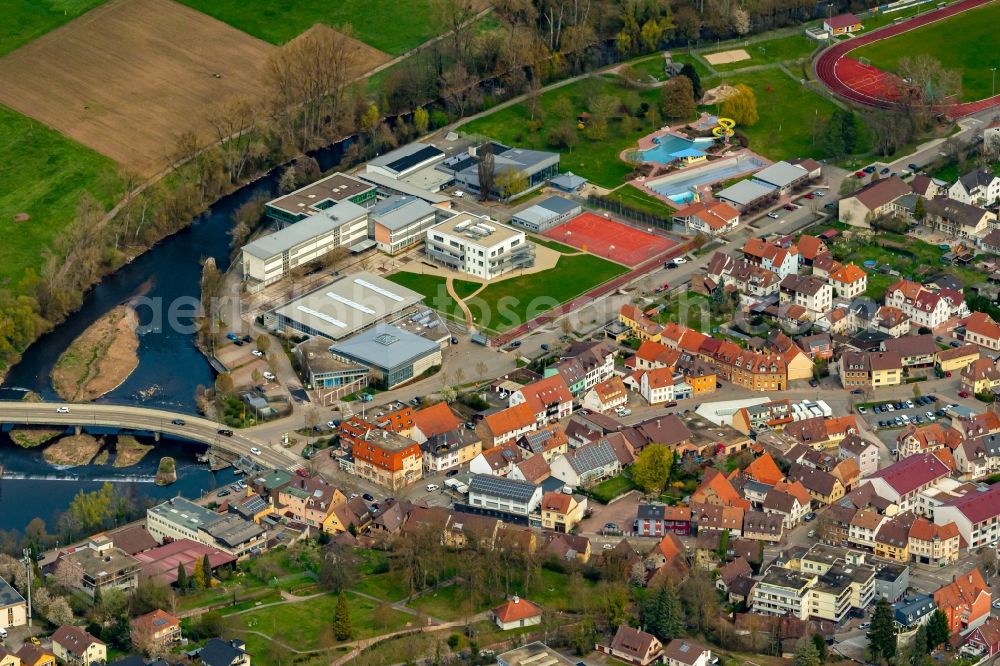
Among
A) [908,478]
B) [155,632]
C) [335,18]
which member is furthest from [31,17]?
[908,478]

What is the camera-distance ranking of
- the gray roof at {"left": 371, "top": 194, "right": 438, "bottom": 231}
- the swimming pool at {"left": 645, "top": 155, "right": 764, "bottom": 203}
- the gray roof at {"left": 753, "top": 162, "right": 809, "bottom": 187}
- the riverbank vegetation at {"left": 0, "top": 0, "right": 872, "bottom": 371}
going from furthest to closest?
1. the swimming pool at {"left": 645, "top": 155, "right": 764, "bottom": 203}
2. the gray roof at {"left": 753, "top": 162, "right": 809, "bottom": 187}
3. the gray roof at {"left": 371, "top": 194, "right": 438, "bottom": 231}
4. the riverbank vegetation at {"left": 0, "top": 0, "right": 872, "bottom": 371}

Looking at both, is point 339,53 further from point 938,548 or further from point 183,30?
point 938,548

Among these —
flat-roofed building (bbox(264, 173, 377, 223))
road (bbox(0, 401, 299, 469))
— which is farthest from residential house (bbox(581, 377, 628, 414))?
flat-roofed building (bbox(264, 173, 377, 223))

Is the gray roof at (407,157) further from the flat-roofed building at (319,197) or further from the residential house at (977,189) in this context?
the residential house at (977,189)

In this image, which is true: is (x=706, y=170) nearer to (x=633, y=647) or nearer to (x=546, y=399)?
(x=546, y=399)

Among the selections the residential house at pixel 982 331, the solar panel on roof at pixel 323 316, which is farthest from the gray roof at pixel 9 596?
the residential house at pixel 982 331

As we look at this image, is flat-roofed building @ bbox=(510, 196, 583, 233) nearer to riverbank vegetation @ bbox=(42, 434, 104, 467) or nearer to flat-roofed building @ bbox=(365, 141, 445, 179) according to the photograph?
flat-roofed building @ bbox=(365, 141, 445, 179)
